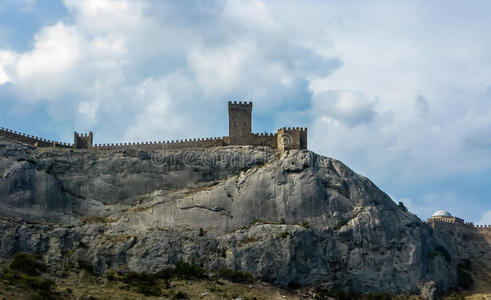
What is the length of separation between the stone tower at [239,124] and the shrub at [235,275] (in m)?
18.3

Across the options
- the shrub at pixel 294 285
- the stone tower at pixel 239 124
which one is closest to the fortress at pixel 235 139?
the stone tower at pixel 239 124

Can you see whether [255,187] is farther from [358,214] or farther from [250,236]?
[358,214]

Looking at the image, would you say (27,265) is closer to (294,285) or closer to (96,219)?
(96,219)

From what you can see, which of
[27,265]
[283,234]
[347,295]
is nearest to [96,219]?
[27,265]

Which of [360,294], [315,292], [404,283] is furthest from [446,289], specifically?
[315,292]

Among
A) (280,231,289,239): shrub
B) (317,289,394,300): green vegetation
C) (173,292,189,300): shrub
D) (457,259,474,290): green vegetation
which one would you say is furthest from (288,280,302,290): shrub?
(457,259,474,290): green vegetation

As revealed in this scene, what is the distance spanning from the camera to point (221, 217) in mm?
82125

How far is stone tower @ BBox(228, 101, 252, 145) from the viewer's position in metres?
89.8

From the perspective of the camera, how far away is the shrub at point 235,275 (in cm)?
7612

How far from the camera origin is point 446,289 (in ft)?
273

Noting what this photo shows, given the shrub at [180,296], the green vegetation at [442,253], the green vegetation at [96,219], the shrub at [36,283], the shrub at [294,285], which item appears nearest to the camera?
the shrub at [36,283]

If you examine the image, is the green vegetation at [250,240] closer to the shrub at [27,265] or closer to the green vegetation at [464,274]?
the shrub at [27,265]

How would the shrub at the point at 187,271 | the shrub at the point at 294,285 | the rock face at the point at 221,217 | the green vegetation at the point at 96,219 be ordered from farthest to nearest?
the green vegetation at the point at 96,219, the rock face at the point at 221,217, the shrub at the point at 294,285, the shrub at the point at 187,271

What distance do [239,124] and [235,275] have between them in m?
20.7
